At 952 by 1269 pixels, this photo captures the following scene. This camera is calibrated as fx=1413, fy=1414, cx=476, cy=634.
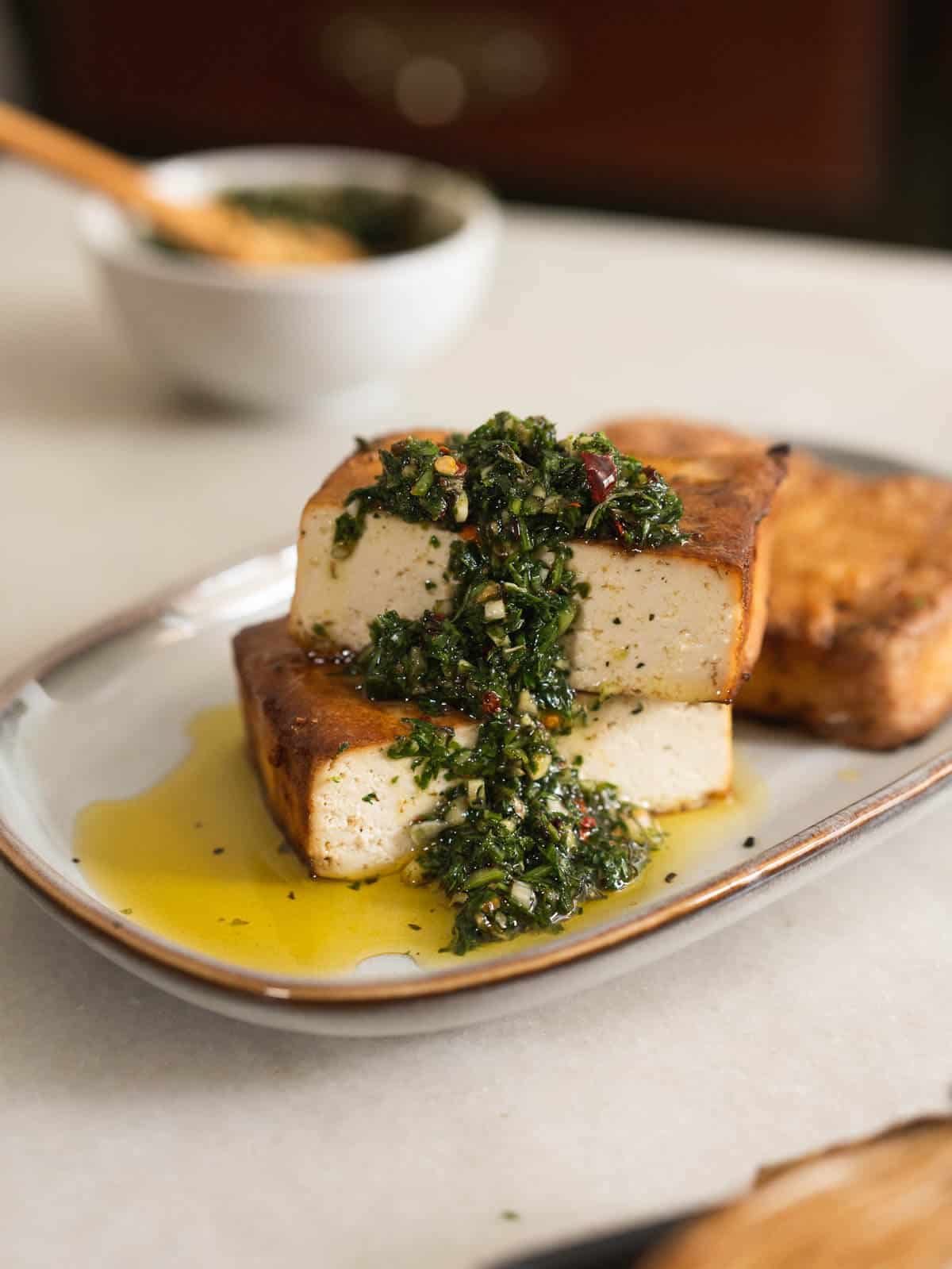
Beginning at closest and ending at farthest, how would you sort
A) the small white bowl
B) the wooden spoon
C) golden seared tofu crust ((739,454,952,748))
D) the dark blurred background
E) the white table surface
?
1. the white table surface
2. golden seared tofu crust ((739,454,952,748))
3. the small white bowl
4. the wooden spoon
5. the dark blurred background

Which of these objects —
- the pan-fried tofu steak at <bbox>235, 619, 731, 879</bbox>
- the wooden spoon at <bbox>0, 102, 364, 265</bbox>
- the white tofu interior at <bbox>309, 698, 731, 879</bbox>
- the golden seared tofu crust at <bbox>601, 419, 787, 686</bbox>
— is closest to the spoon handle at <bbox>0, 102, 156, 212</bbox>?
the wooden spoon at <bbox>0, 102, 364, 265</bbox>

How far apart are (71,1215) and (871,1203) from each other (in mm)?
970

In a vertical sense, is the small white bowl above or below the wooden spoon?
below

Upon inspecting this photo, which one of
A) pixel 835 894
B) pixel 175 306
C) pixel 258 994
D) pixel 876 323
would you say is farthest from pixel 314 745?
pixel 876 323

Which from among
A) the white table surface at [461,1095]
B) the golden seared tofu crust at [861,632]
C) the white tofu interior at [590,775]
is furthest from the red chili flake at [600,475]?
the white table surface at [461,1095]

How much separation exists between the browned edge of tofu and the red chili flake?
415 mm

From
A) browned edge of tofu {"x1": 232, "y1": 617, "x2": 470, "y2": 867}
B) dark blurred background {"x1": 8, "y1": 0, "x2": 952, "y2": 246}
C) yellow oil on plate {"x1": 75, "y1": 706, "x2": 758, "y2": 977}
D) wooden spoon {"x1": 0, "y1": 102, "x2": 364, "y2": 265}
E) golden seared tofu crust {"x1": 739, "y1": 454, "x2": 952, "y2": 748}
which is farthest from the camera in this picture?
dark blurred background {"x1": 8, "y1": 0, "x2": 952, "y2": 246}

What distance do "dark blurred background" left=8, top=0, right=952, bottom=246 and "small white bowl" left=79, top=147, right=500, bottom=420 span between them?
3.41 meters

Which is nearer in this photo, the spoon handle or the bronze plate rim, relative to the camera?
the bronze plate rim

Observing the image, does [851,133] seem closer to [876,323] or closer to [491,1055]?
[876,323]

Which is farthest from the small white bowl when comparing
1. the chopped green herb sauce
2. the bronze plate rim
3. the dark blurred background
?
the dark blurred background

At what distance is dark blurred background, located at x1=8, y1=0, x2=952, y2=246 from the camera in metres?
6.89

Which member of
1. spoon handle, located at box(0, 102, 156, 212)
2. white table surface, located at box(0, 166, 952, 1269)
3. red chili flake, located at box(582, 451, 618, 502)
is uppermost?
spoon handle, located at box(0, 102, 156, 212)

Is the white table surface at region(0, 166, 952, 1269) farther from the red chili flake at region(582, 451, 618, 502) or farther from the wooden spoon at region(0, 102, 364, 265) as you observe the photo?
the wooden spoon at region(0, 102, 364, 265)
